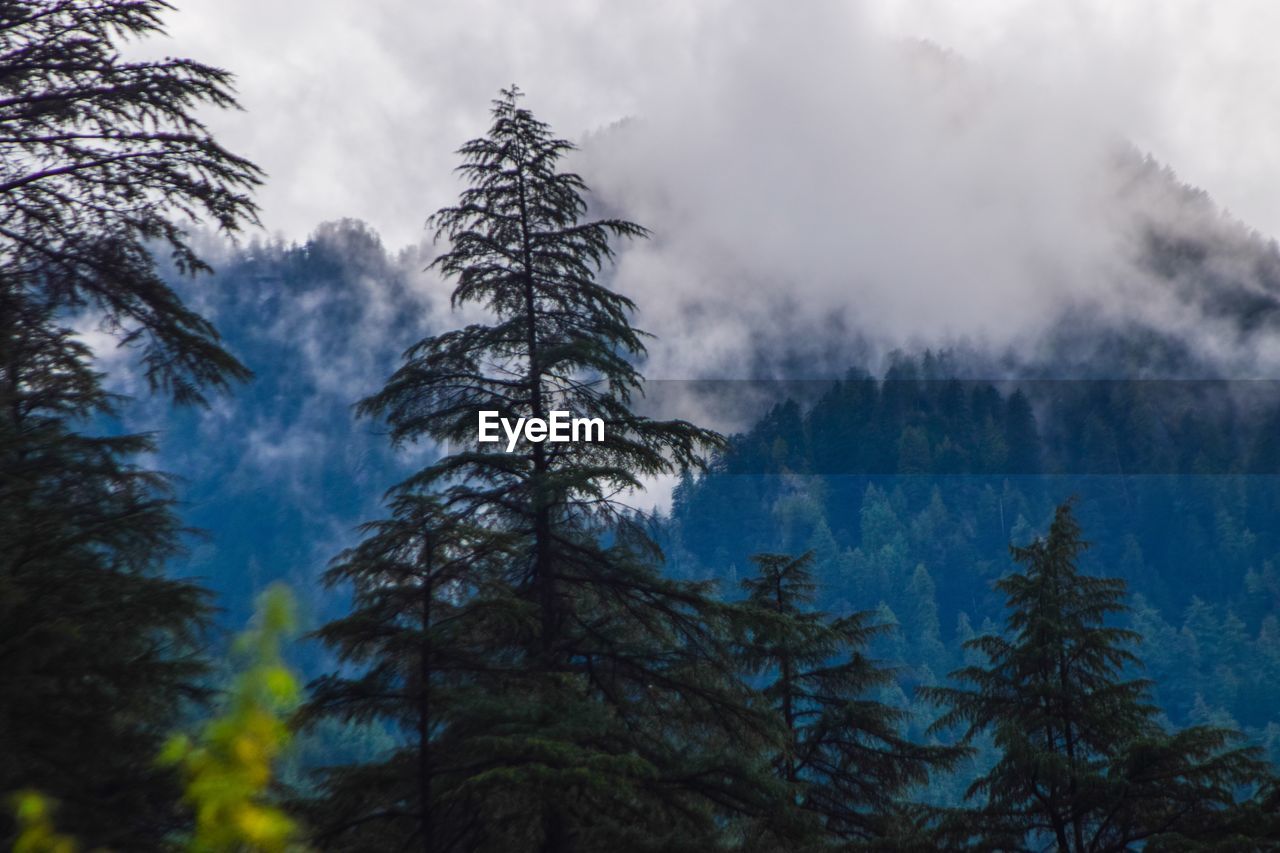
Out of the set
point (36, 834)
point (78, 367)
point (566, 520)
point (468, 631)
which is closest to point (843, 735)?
point (566, 520)

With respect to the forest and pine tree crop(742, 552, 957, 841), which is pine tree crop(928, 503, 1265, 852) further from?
pine tree crop(742, 552, 957, 841)

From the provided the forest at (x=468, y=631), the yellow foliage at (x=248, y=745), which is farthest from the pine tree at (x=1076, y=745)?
the yellow foliage at (x=248, y=745)

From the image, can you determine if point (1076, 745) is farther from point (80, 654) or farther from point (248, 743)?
point (248, 743)

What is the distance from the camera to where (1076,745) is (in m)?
12.9

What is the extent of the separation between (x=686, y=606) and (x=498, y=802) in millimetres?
3287

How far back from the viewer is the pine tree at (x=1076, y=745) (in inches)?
433

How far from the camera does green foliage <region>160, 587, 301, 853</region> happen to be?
2.22 metres

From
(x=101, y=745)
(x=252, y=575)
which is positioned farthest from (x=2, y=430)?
(x=252, y=575)

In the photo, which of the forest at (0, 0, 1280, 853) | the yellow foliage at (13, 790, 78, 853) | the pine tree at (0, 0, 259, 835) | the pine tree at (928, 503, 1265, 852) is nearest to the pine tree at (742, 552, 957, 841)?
the forest at (0, 0, 1280, 853)

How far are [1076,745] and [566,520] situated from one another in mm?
6681

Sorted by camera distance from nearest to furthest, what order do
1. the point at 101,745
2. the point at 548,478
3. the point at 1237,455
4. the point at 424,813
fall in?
the point at 101,745 < the point at 424,813 < the point at 548,478 < the point at 1237,455

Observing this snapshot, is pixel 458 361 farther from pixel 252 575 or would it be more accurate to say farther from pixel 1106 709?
pixel 252 575

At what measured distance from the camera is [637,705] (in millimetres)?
12047

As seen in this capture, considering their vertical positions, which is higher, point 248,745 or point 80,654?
point 80,654
